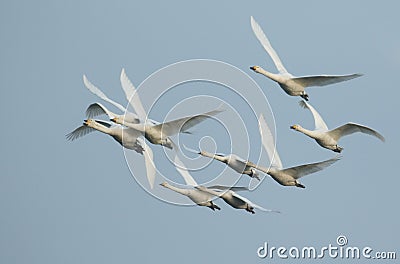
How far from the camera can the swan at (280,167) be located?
111ft

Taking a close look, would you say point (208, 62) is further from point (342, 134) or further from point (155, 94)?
point (342, 134)

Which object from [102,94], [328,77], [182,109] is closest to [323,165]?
[328,77]

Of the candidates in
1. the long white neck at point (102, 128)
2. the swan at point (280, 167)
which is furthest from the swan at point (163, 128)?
the swan at point (280, 167)

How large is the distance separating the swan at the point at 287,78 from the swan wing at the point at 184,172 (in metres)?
3.79

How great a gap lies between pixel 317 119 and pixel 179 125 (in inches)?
213

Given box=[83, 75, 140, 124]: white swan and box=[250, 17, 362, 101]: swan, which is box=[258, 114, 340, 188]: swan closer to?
box=[250, 17, 362, 101]: swan

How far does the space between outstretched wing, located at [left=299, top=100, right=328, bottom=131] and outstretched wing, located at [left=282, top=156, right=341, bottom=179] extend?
247cm

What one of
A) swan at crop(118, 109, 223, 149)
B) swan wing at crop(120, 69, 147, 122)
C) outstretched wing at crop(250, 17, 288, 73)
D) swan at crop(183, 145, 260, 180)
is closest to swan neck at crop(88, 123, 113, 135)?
swan at crop(118, 109, 223, 149)

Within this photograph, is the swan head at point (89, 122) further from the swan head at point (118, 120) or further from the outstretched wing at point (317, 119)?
the outstretched wing at point (317, 119)

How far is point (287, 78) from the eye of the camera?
36219 millimetres

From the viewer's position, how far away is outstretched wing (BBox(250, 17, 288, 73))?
36781mm

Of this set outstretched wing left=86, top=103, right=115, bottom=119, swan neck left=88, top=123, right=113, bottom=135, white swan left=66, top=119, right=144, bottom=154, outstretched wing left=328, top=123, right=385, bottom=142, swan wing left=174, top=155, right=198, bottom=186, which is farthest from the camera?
outstretched wing left=86, top=103, right=115, bottom=119

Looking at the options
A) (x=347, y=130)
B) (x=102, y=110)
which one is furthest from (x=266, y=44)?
(x=102, y=110)

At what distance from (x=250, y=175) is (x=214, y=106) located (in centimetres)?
305
